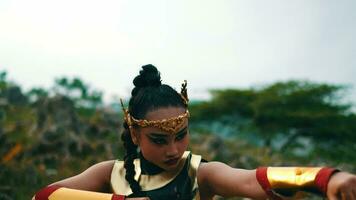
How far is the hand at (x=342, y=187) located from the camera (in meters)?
2.51

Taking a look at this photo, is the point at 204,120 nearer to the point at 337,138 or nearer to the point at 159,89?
the point at 337,138

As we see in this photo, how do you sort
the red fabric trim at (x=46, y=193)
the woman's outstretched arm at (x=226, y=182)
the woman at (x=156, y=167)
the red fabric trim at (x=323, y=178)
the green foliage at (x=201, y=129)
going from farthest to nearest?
the green foliage at (x=201, y=129) → the red fabric trim at (x=46, y=193) → the woman at (x=156, y=167) → the woman's outstretched arm at (x=226, y=182) → the red fabric trim at (x=323, y=178)

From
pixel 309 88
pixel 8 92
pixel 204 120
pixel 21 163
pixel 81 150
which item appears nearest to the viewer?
pixel 21 163

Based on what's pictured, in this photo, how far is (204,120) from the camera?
3120 centimetres

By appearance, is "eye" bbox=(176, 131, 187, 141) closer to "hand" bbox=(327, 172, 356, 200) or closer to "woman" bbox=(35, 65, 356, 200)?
"woman" bbox=(35, 65, 356, 200)

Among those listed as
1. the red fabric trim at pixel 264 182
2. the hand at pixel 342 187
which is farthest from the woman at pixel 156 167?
the hand at pixel 342 187

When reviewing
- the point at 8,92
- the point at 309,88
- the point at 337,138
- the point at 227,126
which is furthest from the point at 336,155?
the point at 8,92

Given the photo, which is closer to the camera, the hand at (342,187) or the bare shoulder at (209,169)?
the hand at (342,187)

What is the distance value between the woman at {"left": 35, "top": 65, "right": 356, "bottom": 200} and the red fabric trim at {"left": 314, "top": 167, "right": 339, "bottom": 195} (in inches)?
20.7

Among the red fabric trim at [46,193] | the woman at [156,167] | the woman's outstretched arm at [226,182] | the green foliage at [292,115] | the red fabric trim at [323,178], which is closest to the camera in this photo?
the red fabric trim at [323,178]

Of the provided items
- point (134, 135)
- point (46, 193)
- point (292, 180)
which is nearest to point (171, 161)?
point (134, 135)

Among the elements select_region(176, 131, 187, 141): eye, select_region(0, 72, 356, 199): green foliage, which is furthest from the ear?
select_region(0, 72, 356, 199): green foliage

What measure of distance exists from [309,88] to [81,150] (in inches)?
626

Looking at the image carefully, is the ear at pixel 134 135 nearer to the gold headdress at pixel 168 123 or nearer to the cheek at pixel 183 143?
the gold headdress at pixel 168 123
